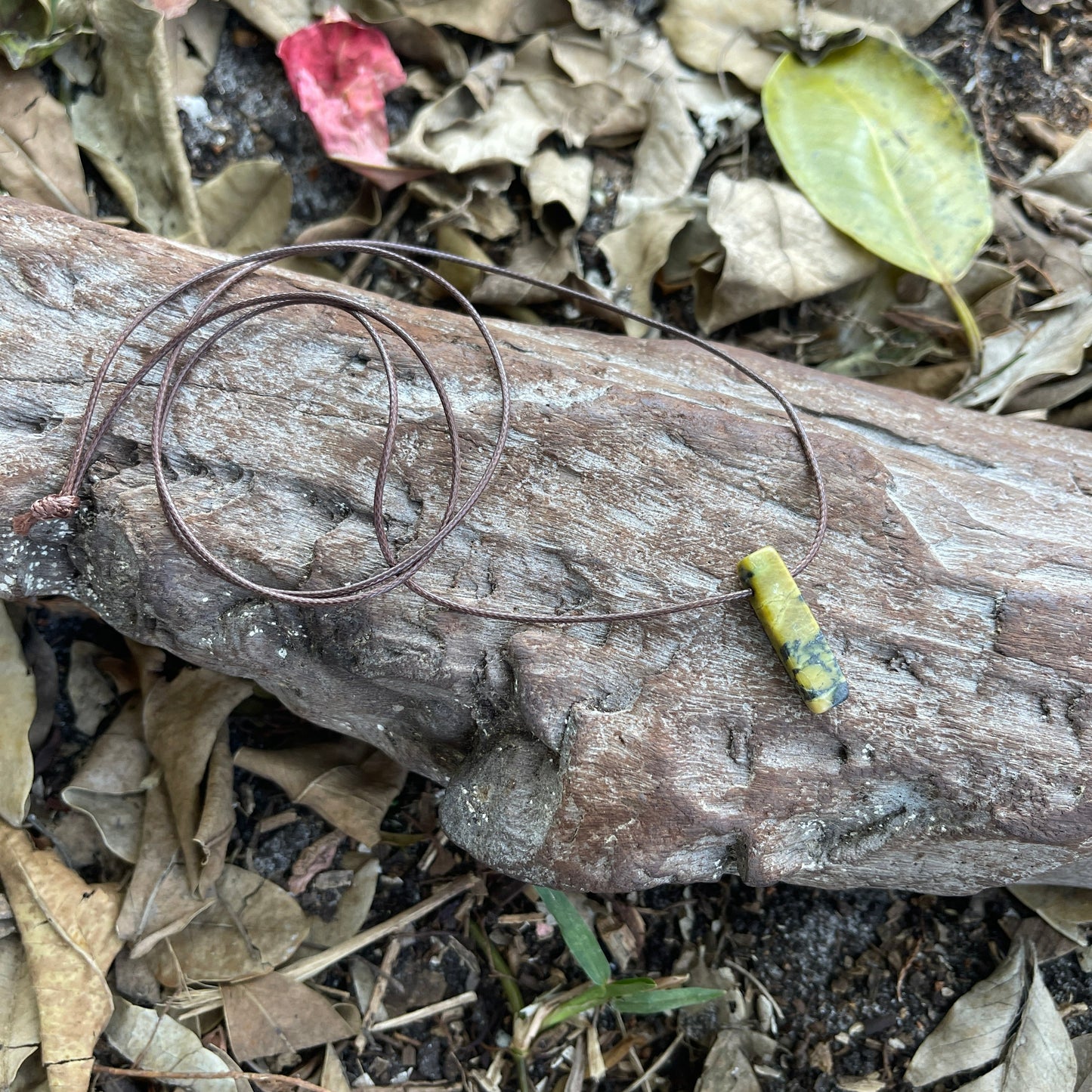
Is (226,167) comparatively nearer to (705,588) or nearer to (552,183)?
(552,183)

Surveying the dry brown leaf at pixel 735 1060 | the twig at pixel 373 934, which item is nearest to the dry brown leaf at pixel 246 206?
the twig at pixel 373 934

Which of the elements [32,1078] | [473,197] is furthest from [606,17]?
[32,1078]

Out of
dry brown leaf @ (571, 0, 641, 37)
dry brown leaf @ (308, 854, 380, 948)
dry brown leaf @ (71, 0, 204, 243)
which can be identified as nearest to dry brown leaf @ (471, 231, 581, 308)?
dry brown leaf @ (571, 0, 641, 37)

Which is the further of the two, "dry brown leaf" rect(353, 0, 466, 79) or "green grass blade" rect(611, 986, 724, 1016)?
"dry brown leaf" rect(353, 0, 466, 79)

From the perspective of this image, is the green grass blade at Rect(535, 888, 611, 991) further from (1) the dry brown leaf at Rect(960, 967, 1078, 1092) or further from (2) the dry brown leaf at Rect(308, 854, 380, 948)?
(1) the dry brown leaf at Rect(960, 967, 1078, 1092)

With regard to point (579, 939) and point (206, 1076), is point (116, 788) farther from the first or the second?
point (579, 939)

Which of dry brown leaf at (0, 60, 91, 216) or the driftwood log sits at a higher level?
dry brown leaf at (0, 60, 91, 216)

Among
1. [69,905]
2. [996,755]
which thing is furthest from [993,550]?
[69,905]
